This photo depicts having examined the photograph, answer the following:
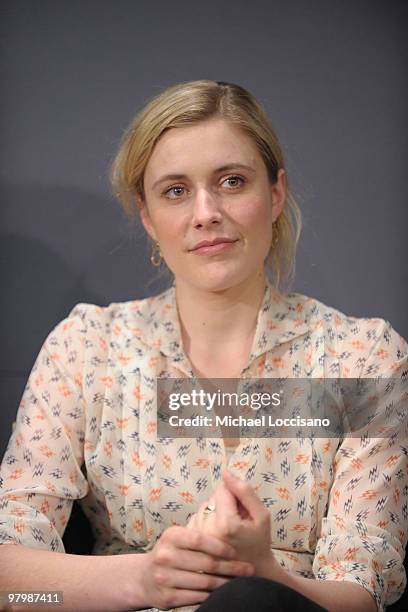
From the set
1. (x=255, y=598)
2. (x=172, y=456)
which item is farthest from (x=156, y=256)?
(x=255, y=598)

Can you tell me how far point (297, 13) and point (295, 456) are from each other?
82 cm

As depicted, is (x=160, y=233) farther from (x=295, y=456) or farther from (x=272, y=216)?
(x=295, y=456)

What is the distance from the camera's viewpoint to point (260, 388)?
1666mm

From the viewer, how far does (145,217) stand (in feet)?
5.71

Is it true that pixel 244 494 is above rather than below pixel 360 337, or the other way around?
below

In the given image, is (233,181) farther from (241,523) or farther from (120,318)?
(241,523)

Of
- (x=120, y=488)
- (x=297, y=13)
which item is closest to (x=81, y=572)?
(x=120, y=488)

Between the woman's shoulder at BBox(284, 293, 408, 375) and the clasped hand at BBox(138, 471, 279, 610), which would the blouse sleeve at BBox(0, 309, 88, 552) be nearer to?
the clasped hand at BBox(138, 471, 279, 610)

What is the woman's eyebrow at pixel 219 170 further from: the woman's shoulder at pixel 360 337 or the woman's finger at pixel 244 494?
the woman's finger at pixel 244 494

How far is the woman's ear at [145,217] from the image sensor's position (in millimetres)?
1729

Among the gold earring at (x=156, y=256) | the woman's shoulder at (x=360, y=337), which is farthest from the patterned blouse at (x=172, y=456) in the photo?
the gold earring at (x=156, y=256)

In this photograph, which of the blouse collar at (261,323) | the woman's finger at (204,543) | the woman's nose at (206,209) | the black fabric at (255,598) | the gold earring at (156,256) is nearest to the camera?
the black fabric at (255,598)

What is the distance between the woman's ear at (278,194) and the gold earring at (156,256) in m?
0.23

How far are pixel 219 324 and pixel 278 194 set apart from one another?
27cm
